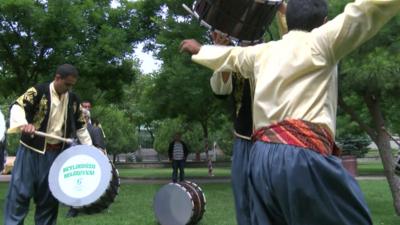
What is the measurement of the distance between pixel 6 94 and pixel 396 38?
1095cm

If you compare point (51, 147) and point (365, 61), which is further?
point (365, 61)

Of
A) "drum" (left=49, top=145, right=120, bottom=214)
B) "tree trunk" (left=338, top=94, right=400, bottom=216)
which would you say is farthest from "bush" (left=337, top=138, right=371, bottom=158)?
"drum" (left=49, top=145, right=120, bottom=214)

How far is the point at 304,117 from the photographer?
2.73 meters

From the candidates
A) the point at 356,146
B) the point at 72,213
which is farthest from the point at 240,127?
the point at 356,146

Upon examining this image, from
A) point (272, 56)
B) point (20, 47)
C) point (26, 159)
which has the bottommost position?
point (26, 159)

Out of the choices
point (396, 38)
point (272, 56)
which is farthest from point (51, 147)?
point (396, 38)

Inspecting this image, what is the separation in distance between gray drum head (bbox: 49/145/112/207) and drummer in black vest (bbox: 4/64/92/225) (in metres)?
0.11

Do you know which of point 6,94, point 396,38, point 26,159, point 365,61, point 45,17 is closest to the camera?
point 26,159

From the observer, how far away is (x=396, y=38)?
815cm

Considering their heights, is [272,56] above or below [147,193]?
above

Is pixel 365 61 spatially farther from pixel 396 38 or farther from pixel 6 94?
pixel 6 94

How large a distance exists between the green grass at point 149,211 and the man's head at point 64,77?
10.3ft

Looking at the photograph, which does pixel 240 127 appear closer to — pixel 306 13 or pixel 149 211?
pixel 306 13

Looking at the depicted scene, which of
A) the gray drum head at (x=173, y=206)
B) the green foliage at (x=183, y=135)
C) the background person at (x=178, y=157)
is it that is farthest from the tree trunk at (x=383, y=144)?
the green foliage at (x=183, y=135)
